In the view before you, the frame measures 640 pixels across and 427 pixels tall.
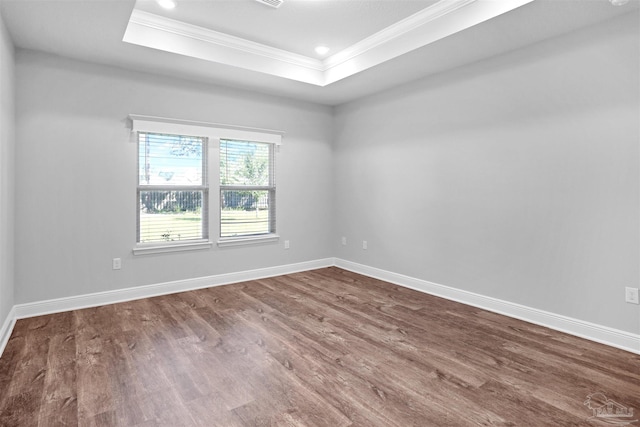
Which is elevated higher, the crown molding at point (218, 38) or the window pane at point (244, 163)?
the crown molding at point (218, 38)

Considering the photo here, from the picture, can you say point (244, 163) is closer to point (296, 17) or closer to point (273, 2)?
point (296, 17)

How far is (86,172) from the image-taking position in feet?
11.8

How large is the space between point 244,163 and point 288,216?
100 cm

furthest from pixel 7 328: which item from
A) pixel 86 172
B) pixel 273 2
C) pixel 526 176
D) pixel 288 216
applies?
pixel 526 176

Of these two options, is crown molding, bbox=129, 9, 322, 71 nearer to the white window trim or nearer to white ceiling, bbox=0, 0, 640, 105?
white ceiling, bbox=0, 0, 640, 105

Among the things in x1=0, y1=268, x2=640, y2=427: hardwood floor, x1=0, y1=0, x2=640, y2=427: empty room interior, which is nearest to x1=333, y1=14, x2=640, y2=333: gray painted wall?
x1=0, y1=0, x2=640, y2=427: empty room interior

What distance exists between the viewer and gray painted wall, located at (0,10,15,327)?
8.77 feet

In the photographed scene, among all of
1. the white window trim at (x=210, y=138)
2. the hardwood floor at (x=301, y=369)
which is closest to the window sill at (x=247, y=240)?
the white window trim at (x=210, y=138)

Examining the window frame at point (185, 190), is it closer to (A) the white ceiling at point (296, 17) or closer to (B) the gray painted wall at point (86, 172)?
(B) the gray painted wall at point (86, 172)

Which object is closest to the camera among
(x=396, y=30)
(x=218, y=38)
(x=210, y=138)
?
(x=396, y=30)

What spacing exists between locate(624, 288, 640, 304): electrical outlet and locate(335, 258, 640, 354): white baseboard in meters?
0.25

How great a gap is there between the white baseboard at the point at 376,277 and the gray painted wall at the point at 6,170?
29 centimetres

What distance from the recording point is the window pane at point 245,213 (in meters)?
4.61

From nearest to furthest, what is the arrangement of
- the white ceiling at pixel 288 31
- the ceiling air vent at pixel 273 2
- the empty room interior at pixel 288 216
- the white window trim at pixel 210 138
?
the empty room interior at pixel 288 216 < the white ceiling at pixel 288 31 < the ceiling air vent at pixel 273 2 < the white window trim at pixel 210 138
